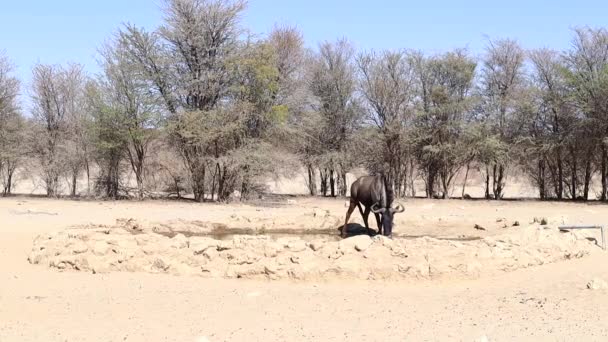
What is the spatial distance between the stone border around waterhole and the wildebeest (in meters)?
2.45

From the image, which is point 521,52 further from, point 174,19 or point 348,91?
point 174,19

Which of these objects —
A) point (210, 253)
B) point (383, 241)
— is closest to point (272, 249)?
point (210, 253)

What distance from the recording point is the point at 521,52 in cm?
3103

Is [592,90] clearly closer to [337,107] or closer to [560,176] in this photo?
[560,176]

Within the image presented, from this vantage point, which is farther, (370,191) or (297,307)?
(370,191)

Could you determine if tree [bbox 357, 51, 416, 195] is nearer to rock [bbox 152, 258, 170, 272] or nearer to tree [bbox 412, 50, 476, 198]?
tree [bbox 412, 50, 476, 198]

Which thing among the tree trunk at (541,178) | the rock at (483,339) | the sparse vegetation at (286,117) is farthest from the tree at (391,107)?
the rock at (483,339)

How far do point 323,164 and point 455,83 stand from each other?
7.40 meters

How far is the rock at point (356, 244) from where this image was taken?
1212cm

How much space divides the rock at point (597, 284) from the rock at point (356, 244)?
3891 millimetres

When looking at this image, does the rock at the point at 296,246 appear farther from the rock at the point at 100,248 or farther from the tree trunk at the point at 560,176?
the tree trunk at the point at 560,176

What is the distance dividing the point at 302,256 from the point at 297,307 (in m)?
2.45

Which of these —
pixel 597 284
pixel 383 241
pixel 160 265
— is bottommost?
pixel 597 284

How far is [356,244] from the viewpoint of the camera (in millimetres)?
12203
